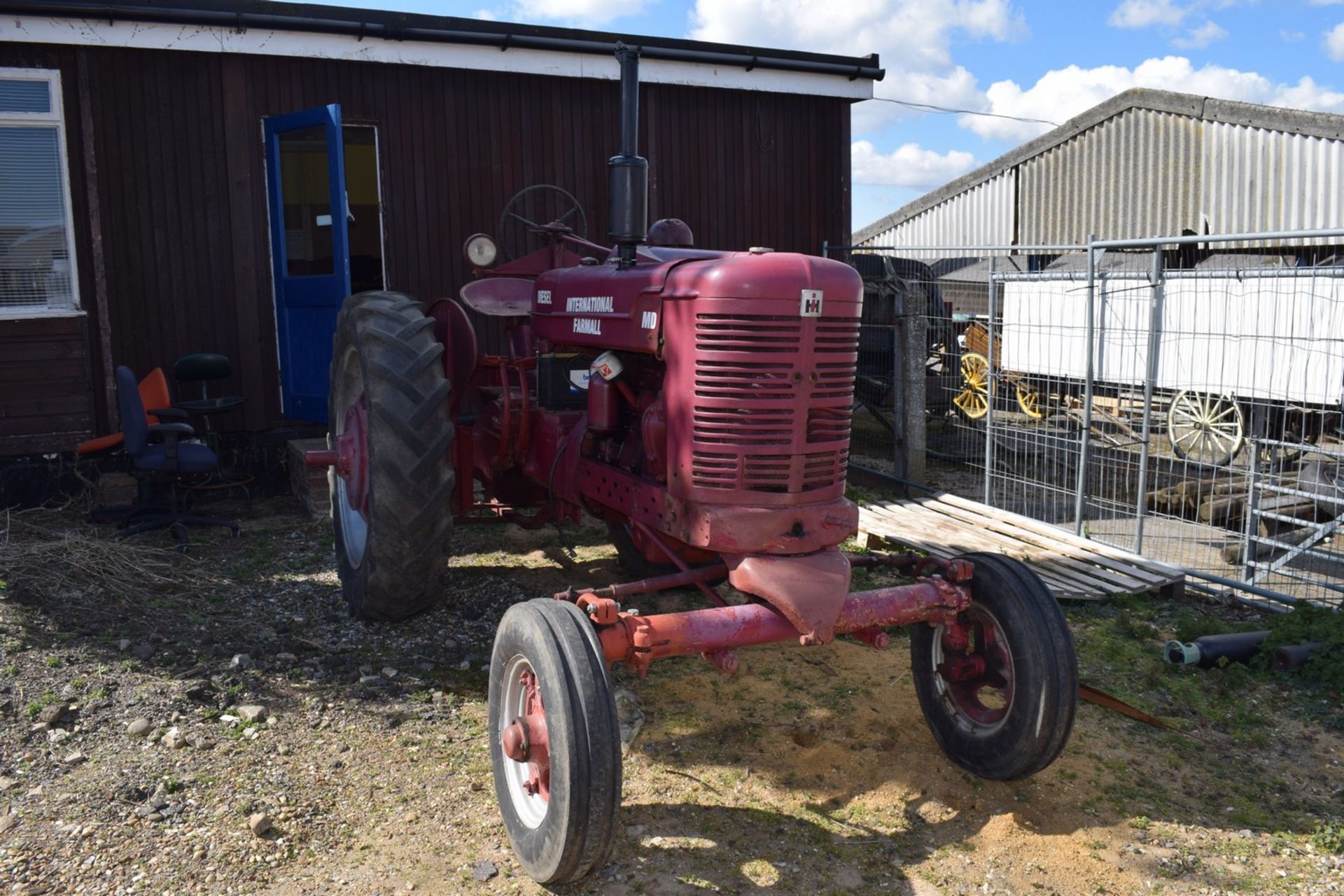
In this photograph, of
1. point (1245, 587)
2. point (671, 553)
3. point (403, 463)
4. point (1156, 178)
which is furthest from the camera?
point (1156, 178)

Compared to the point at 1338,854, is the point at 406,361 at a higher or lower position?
higher

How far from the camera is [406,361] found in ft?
14.4

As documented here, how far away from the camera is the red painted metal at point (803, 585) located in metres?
3.20

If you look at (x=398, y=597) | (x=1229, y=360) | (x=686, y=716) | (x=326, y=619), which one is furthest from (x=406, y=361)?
(x=1229, y=360)

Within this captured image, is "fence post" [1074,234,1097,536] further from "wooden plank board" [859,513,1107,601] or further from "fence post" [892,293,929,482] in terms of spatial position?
"fence post" [892,293,929,482]

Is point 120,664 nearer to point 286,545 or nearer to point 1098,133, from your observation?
point 286,545

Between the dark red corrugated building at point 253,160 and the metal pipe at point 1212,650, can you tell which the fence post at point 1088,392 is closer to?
the metal pipe at point 1212,650

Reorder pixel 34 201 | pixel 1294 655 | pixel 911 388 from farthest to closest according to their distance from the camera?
pixel 911 388
pixel 34 201
pixel 1294 655

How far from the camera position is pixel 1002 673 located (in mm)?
3480

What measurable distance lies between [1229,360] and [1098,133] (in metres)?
10.1

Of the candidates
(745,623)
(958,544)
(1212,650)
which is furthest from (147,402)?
(1212,650)

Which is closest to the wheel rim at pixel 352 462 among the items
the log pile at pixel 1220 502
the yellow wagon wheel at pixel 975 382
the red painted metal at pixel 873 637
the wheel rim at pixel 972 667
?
the red painted metal at pixel 873 637

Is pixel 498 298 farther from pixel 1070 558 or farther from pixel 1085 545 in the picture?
pixel 1085 545

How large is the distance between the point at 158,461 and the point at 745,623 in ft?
14.4
